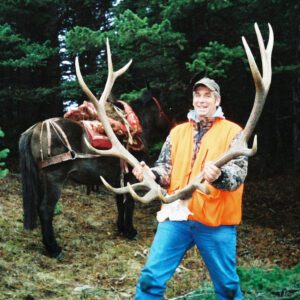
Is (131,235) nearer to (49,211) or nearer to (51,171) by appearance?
(49,211)

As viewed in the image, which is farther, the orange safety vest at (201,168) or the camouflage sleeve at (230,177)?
the orange safety vest at (201,168)

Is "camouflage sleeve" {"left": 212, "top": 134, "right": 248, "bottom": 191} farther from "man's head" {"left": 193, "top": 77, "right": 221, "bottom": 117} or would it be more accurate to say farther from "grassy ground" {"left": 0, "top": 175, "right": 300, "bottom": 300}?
"grassy ground" {"left": 0, "top": 175, "right": 300, "bottom": 300}

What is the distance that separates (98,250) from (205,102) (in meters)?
3.79

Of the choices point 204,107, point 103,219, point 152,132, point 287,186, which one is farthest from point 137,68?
point 204,107

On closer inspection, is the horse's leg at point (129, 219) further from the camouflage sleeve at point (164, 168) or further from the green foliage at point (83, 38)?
the camouflage sleeve at point (164, 168)

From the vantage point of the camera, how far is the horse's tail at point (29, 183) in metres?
6.28

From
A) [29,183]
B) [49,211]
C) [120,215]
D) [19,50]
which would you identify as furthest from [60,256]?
[19,50]

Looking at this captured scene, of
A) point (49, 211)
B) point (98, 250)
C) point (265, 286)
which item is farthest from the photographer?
point (98, 250)

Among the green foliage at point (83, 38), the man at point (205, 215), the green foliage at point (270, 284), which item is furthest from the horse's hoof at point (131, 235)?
the man at point (205, 215)

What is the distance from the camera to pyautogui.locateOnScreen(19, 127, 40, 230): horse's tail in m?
6.28

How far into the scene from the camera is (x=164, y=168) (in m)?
3.65

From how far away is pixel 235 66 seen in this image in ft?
30.3

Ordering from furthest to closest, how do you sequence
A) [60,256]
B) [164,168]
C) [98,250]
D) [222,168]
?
[98,250], [60,256], [164,168], [222,168]

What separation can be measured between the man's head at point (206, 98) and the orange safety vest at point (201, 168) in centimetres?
11
